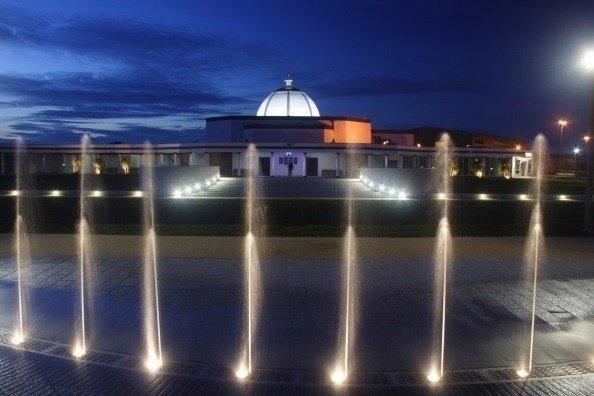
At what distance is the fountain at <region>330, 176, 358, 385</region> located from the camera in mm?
5562

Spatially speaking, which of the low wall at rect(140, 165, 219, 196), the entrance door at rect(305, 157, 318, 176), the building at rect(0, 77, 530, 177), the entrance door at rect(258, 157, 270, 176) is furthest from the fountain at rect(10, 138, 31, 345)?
the entrance door at rect(305, 157, 318, 176)

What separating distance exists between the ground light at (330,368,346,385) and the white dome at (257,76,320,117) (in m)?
67.2

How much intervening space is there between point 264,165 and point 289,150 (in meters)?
4.00

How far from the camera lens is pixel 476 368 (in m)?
5.64

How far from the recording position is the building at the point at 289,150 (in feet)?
190

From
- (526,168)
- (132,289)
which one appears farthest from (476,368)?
(526,168)

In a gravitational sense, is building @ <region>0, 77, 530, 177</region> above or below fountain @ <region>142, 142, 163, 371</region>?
above

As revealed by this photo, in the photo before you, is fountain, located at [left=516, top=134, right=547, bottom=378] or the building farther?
the building

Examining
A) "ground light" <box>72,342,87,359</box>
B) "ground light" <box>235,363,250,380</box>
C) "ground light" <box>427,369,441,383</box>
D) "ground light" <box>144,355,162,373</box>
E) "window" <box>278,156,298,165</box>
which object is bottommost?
"ground light" <box>427,369,441,383</box>

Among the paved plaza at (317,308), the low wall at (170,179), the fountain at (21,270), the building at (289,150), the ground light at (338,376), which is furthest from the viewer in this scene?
the building at (289,150)

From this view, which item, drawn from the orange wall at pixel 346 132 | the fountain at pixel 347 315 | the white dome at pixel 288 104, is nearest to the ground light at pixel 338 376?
the fountain at pixel 347 315

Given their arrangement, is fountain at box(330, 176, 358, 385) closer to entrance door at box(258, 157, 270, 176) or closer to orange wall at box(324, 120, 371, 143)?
entrance door at box(258, 157, 270, 176)

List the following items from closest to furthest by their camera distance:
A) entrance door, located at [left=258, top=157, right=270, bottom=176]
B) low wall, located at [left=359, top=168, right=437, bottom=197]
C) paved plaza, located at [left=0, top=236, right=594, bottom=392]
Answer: paved plaza, located at [left=0, top=236, right=594, bottom=392] < low wall, located at [left=359, top=168, right=437, bottom=197] < entrance door, located at [left=258, top=157, right=270, bottom=176]

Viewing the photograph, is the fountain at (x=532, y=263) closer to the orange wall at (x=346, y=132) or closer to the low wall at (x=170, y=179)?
the low wall at (x=170, y=179)
